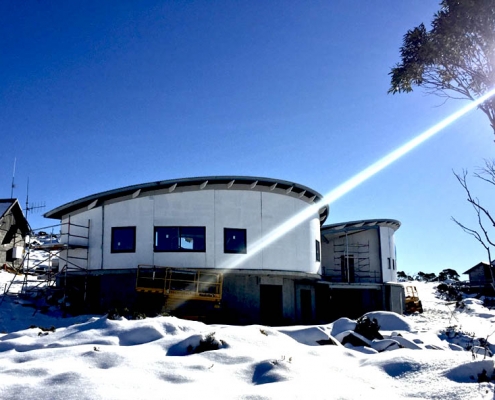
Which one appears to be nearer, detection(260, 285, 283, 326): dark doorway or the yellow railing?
the yellow railing

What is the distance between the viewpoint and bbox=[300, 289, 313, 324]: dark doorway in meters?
29.8

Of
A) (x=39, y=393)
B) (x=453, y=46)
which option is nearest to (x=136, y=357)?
(x=39, y=393)

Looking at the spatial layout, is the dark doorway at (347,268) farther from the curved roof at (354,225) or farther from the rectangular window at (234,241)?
the rectangular window at (234,241)

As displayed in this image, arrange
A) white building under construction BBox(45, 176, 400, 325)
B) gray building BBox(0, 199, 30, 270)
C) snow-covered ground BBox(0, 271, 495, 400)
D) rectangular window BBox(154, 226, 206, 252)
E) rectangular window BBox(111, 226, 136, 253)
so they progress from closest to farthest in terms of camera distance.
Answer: snow-covered ground BBox(0, 271, 495, 400) < white building under construction BBox(45, 176, 400, 325) < rectangular window BBox(154, 226, 206, 252) < rectangular window BBox(111, 226, 136, 253) < gray building BBox(0, 199, 30, 270)

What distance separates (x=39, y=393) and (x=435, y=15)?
510 inches

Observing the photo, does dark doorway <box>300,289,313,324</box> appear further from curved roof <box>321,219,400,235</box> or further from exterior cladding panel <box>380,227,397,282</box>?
exterior cladding panel <box>380,227,397,282</box>

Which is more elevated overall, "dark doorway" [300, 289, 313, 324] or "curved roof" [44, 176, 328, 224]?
"curved roof" [44, 176, 328, 224]

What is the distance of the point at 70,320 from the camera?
22.2 metres

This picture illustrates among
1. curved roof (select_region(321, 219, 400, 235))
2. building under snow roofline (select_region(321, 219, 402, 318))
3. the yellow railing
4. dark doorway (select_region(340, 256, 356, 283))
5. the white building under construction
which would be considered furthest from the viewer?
dark doorway (select_region(340, 256, 356, 283))

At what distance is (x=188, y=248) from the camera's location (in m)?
24.4

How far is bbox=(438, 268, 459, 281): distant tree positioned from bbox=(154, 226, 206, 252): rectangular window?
5275 centimetres

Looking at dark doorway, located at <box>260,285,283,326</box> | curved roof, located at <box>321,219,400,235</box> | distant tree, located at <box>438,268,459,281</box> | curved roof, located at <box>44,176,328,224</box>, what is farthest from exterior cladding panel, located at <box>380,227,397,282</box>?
distant tree, located at <box>438,268,459,281</box>

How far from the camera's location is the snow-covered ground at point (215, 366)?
8102 millimetres

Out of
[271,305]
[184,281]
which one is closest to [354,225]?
[271,305]
